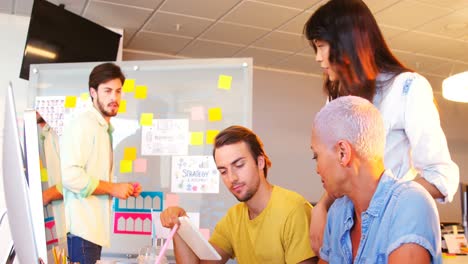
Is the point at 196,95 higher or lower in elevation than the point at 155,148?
higher

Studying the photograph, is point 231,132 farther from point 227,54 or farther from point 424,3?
point 227,54

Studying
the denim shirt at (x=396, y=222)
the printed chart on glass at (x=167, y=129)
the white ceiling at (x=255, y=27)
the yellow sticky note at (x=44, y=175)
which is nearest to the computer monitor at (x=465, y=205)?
the white ceiling at (x=255, y=27)

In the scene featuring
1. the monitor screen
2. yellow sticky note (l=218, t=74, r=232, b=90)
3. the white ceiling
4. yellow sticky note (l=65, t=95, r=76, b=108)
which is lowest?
yellow sticky note (l=65, t=95, r=76, b=108)

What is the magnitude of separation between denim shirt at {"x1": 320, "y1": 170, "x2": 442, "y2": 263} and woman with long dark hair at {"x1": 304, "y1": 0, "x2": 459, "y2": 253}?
229 millimetres

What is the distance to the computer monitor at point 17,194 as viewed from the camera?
0.70 m

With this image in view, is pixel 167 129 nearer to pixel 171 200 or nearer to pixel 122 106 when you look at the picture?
pixel 122 106

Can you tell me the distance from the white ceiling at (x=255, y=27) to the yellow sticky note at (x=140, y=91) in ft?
3.10

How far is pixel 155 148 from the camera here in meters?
2.98

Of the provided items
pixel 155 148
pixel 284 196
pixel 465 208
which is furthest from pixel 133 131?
pixel 465 208

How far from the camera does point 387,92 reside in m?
1.37

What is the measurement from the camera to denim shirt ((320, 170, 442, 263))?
1.03 m

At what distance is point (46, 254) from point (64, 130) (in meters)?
2.34

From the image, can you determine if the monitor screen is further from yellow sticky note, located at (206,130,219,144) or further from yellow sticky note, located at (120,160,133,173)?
yellow sticky note, located at (206,130,219,144)

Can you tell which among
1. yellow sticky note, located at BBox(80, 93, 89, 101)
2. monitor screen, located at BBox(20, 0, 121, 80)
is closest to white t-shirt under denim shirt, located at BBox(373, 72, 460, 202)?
yellow sticky note, located at BBox(80, 93, 89, 101)
